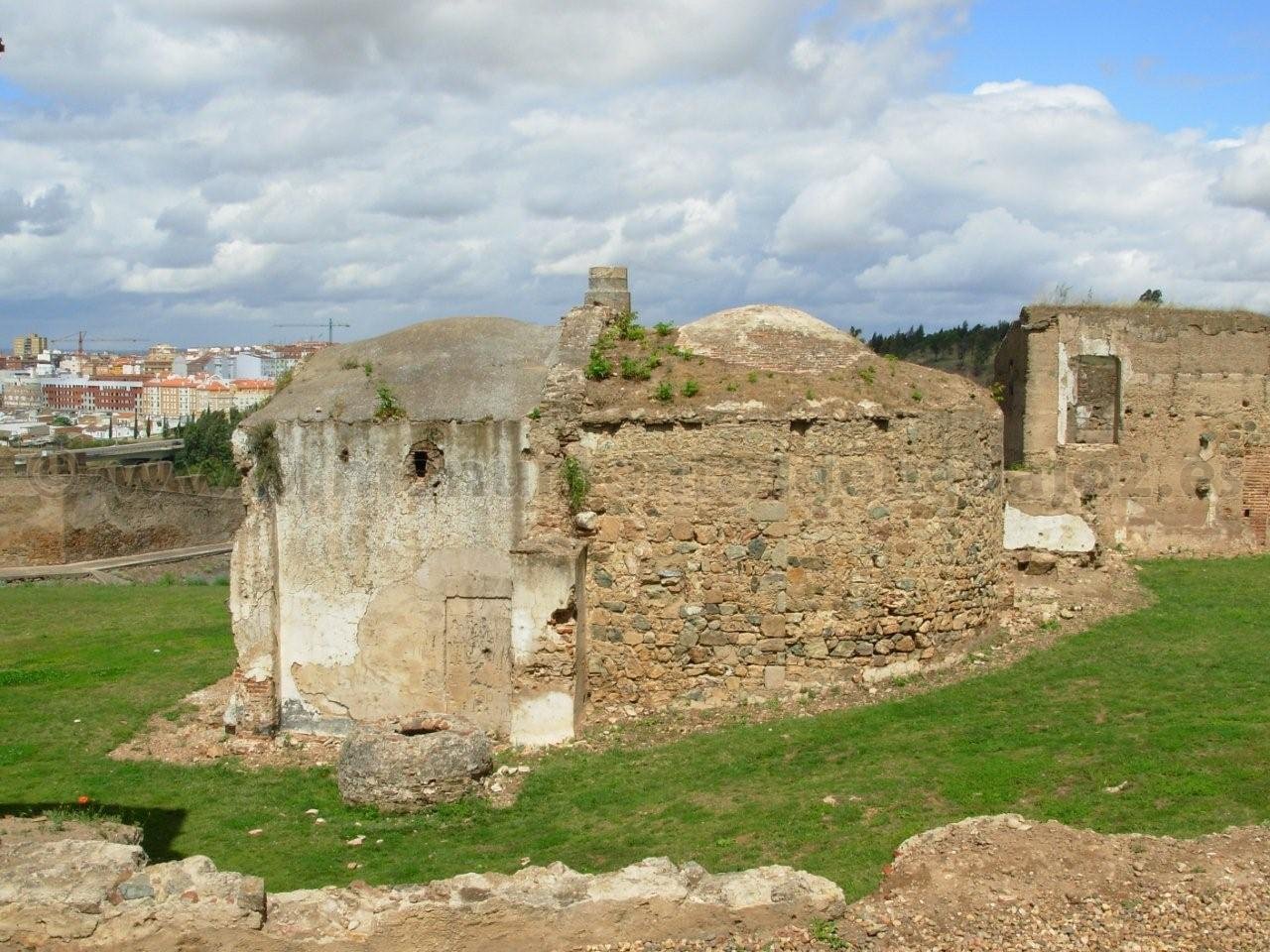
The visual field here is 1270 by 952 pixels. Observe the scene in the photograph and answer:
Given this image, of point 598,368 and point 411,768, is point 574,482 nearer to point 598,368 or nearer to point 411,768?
point 598,368

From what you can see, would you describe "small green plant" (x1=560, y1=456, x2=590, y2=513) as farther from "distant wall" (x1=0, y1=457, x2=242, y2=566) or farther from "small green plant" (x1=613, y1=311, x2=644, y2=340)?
"distant wall" (x1=0, y1=457, x2=242, y2=566)

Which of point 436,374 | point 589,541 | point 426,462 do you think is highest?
point 436,374

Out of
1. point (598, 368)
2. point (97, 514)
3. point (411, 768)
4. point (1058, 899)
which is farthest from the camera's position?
point (97, 514)

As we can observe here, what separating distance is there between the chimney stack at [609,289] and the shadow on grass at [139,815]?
7.22m

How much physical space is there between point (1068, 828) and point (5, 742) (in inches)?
443

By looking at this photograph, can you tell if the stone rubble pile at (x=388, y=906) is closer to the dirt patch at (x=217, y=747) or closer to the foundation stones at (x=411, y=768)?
the foundation stones at (x=411, y=768)

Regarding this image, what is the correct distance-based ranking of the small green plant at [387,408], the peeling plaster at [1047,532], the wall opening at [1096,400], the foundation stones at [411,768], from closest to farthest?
the foundation stones at [411,768] → the small green plant at [387,408] → the peeling plaster at [1047,532] → the wall opening at [1096,400]

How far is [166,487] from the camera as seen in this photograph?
39.9m

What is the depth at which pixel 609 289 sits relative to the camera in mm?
14438

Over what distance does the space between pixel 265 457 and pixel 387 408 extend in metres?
1.46

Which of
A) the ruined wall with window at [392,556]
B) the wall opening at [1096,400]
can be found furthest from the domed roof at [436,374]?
the wall opening at [1096,400]

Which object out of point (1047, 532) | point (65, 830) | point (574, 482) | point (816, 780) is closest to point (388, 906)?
point (65, 830)

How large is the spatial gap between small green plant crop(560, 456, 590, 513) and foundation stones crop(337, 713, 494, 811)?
266 cm

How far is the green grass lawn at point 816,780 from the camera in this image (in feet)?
29.5
